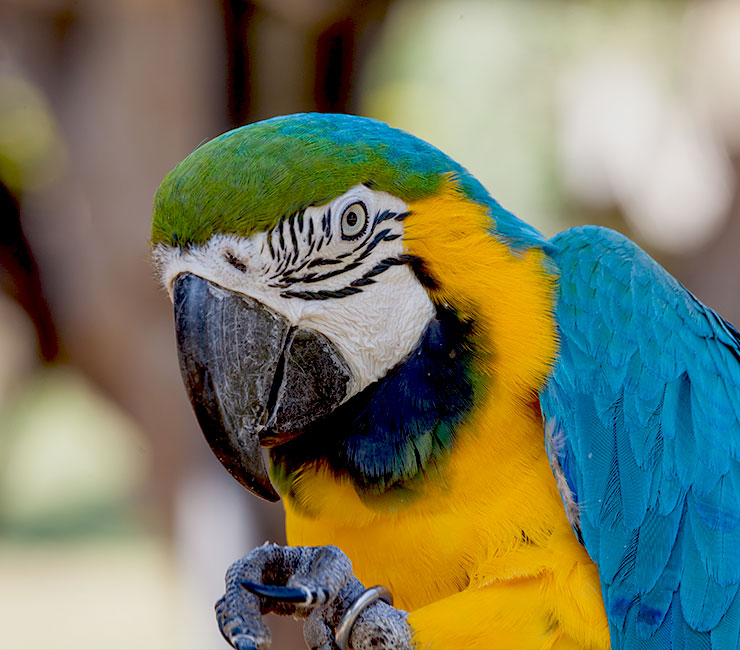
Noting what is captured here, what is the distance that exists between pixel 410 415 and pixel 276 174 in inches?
18.3

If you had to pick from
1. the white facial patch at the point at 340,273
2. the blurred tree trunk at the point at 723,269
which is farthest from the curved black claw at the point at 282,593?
the blurred tree trunk at the point at 723,269

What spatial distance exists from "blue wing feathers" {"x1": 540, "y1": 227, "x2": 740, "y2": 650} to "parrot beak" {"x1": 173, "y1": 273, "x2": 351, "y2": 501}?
45 centimetres

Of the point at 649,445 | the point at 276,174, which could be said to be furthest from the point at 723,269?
the point at 276,174

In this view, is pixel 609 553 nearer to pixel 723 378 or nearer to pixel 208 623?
pixel 723 378

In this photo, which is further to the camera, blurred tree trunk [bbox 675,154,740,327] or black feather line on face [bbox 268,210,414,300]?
blurred tree trunk [bbox 675,154,740,327]

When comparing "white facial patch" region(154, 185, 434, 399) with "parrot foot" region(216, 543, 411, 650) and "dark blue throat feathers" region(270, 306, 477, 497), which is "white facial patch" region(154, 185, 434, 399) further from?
"parrot foot" region(216, 543, 411, 650)

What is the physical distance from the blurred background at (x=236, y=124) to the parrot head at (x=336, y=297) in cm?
251

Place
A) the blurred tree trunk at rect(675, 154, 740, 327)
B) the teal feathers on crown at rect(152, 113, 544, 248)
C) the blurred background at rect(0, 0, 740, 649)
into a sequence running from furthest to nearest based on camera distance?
1. the blurred tree trunk at rect(675, 154, 740, 327)
2. the blurred background at rect(0, 0, 740, 649)
3. the teal feathers on crown at rect(152, 113, 544, 248)

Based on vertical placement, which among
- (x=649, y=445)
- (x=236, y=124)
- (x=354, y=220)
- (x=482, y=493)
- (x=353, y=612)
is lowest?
(x=353, y=612)

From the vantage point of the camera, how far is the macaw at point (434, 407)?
131 centimetres

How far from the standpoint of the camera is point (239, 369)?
4.28ft

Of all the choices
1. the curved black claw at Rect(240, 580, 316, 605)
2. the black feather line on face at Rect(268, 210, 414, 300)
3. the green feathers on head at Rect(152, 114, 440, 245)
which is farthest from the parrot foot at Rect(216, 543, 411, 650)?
the green feathers on head at Rect(152, 114, 440, 245)

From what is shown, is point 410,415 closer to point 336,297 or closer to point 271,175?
point 336,297

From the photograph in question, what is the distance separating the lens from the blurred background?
378 centimetres
